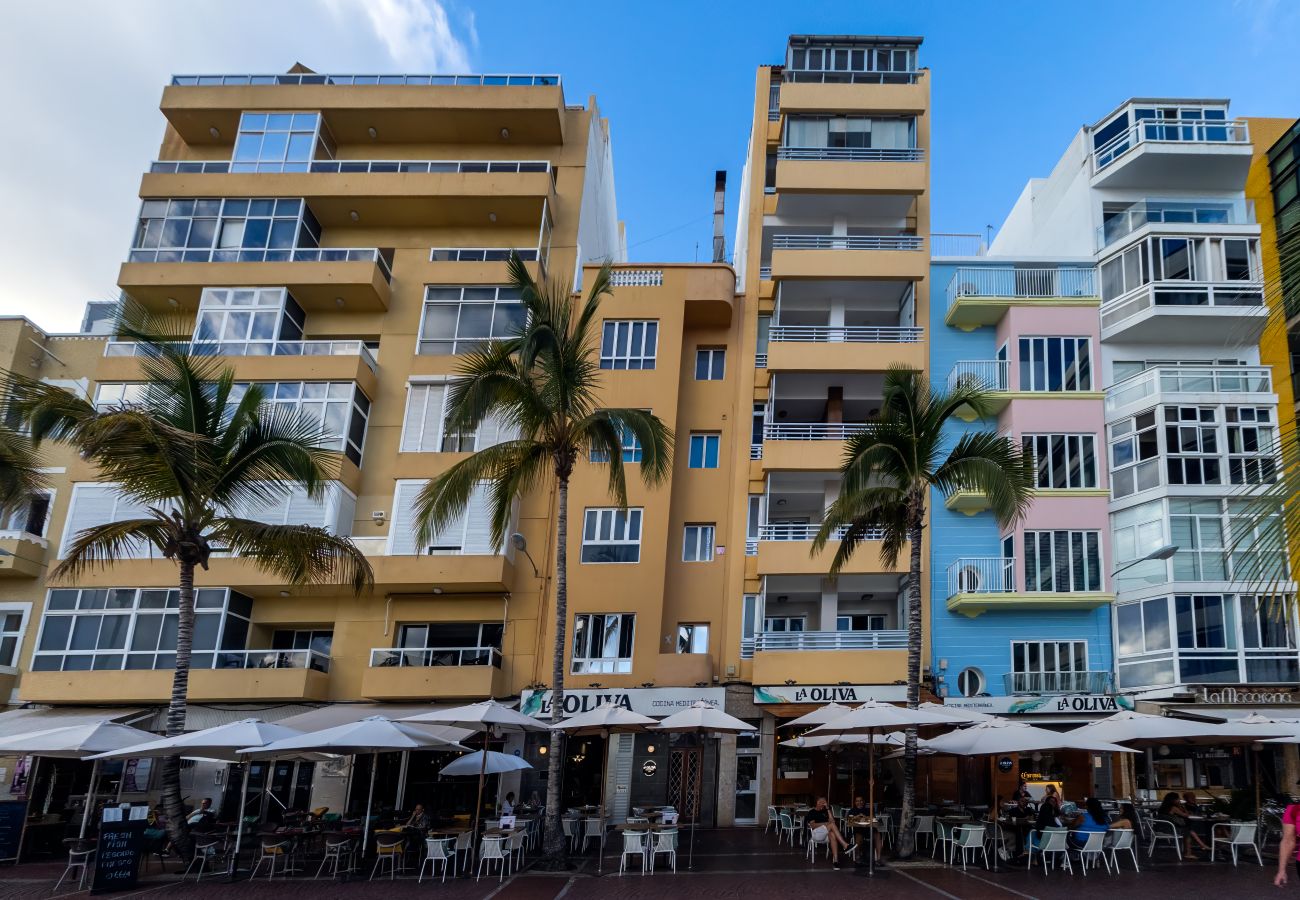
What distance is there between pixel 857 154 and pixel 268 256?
19.8m

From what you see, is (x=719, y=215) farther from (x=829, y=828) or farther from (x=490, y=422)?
(x=829, y=828)

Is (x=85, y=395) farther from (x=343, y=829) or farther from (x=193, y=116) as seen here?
(x=343, y=829)

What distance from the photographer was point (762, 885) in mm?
16750

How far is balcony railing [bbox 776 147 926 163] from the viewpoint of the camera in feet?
104

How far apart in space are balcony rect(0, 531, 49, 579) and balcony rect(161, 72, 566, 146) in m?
15.2

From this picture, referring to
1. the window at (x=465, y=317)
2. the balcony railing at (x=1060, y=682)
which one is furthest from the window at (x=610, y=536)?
the balcony railing at (x=1060, y=682)

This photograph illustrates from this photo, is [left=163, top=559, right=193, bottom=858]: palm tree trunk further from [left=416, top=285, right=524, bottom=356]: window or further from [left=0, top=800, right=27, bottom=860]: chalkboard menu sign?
[left=416, top=285, right=524, bottom=356]: window

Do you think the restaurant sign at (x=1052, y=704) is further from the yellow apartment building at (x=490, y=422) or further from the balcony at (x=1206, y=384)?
the balcony at (x=1206, y=384)

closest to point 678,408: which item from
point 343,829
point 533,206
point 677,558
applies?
point 677,558

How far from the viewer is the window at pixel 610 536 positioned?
28672 mm

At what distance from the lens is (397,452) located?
30.4 meters

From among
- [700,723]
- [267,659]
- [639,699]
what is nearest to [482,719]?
[700,723]

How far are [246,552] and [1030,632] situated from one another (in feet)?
68.8

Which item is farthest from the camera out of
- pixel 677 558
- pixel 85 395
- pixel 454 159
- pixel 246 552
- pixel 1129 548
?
pixel 454 159
